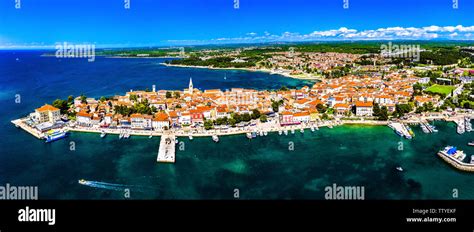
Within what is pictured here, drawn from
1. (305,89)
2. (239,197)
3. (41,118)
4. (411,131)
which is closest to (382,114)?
(411,131)

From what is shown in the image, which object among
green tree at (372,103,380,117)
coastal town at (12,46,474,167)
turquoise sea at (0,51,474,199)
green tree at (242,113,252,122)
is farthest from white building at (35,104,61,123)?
green tree at (372,103,380,117)

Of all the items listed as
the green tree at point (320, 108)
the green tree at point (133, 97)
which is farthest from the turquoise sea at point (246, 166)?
the green tree at point (133, 97)

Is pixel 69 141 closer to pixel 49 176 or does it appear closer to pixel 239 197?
pixel 49 176

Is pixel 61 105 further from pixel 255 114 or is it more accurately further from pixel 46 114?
pixel 255 114

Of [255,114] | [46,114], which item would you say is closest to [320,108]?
[255,114]

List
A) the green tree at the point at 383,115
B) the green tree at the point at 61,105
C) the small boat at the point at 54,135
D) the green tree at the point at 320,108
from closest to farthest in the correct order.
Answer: the small boat at the point at 54,135, the green tree at the point at 383,115, the green tree at the point at 320,108, the green tree at the point at 61,105

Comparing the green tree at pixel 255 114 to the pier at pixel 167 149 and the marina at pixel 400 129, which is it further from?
the marina at pixel 400 129
